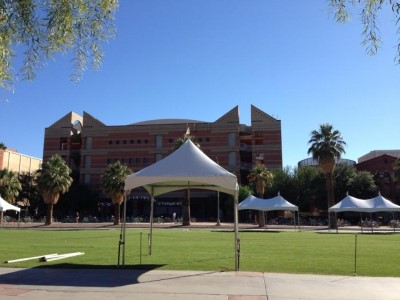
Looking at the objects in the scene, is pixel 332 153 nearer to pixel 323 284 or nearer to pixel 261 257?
pixel 261 257

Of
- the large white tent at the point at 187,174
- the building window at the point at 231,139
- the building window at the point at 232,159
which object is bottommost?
the large white tent at the point at 187,174

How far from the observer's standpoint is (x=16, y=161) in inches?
3765

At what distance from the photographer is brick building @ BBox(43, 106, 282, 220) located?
82.9m

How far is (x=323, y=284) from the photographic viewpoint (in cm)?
993

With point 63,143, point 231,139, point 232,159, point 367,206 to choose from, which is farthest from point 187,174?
point 63,143

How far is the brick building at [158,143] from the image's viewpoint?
272ft

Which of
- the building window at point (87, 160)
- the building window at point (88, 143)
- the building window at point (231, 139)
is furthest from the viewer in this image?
the building window at point (88, 143)

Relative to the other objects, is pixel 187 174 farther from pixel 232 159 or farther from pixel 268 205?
pixel 232 159

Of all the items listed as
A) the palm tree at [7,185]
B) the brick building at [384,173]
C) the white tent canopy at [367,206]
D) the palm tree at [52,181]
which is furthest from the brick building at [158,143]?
the white tent canopy at [367,206]

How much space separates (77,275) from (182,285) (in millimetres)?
3058

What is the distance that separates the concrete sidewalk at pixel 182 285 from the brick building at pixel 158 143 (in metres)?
70.6

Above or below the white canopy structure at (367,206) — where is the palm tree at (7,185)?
above

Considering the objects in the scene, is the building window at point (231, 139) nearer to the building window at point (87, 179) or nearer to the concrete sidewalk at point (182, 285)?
the building window at point (87, 179)

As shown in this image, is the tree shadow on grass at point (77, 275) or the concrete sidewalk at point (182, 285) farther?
the tree shadow on grass at point (77, 275)
